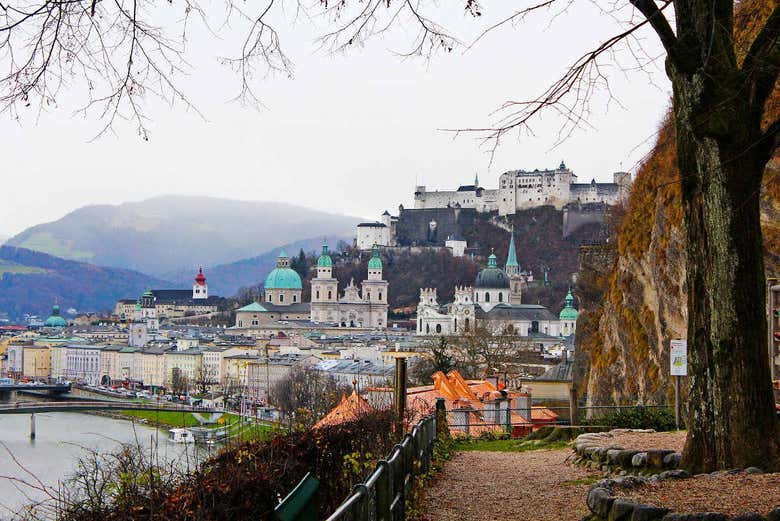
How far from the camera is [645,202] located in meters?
20.0

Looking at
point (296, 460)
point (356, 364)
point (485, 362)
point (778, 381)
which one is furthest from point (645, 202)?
point (356, 364)

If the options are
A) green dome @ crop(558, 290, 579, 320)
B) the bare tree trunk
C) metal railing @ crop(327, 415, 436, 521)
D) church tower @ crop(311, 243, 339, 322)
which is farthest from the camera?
church tower @ crop(311, 243, 339, 322)

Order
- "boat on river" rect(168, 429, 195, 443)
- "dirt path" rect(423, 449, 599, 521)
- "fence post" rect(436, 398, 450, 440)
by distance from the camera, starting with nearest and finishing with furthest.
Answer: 1. "dirt path" rect(423, 449, 599, 521)
2. "boat on river" rect(168, 429, 195, 443)
3. "fence post" rect(436, 398, 450, 440)

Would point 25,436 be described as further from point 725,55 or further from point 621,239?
point 725,55

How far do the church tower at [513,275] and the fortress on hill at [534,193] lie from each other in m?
4.48

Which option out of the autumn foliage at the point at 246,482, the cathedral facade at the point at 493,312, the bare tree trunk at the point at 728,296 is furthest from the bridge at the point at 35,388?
the bare tree trunk at the point at 728,296

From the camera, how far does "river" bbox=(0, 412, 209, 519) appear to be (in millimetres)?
15352

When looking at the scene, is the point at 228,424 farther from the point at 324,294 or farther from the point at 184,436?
the point at 324,294

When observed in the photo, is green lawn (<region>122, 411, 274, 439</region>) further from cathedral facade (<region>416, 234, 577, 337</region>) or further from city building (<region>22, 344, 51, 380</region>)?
city building (<region>22, 344, 51, 380</region>)

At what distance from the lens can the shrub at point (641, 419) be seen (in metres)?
12.2

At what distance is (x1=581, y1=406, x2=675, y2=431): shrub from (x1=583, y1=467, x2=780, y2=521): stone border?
587 centimetres

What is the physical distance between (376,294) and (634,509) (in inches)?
4625

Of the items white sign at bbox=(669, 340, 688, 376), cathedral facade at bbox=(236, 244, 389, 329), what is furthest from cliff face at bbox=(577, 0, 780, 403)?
cathedral facade at bbox=(236, 244, 389, 329)

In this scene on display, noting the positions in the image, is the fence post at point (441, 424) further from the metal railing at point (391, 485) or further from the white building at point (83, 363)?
the white building at point (83, 363)
